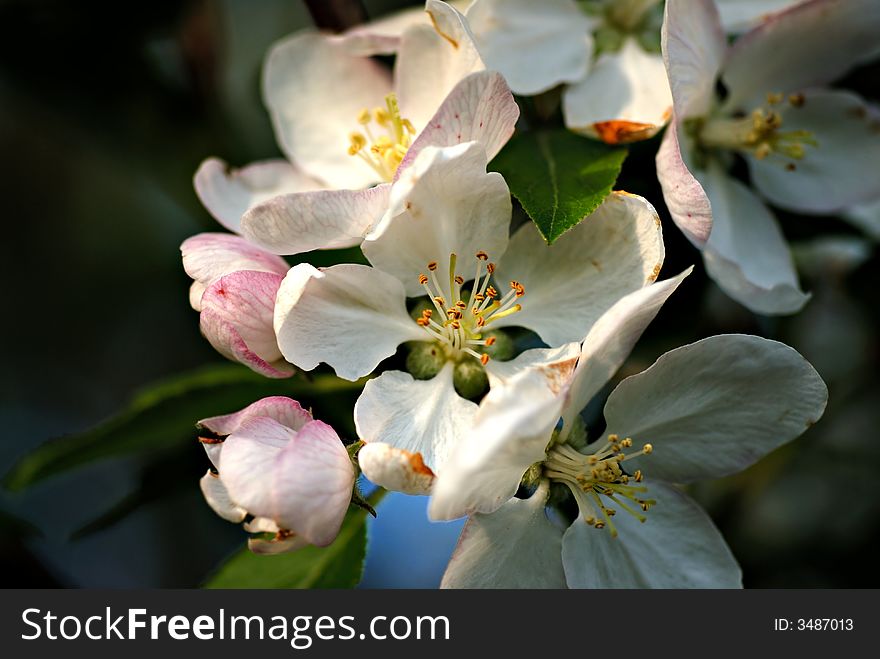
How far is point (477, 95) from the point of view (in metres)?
0.87

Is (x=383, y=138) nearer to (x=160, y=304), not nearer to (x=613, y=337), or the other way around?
(x=613, y=337)

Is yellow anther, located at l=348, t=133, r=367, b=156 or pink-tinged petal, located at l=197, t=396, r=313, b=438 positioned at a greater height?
yellow anther, located at l=348, t=133, r=367, b=156

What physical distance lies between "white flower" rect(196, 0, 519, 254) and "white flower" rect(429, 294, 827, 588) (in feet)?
0.71

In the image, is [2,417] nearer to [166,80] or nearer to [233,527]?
[233,527]

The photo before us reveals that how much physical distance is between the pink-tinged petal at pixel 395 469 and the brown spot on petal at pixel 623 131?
15.7 inches

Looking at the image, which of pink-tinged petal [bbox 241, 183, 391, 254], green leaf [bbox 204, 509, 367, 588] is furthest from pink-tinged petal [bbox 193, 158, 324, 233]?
green leaf [bbox 204, 509, 367, 588]

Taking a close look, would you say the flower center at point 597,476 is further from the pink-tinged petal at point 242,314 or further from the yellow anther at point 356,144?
the yellow anther at point 356,144

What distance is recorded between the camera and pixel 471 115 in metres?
0.87

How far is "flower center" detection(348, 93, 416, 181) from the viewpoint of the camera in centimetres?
110

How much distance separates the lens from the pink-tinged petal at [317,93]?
1.21 meters

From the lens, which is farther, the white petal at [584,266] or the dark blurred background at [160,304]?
the dark blurred background at [160,304]

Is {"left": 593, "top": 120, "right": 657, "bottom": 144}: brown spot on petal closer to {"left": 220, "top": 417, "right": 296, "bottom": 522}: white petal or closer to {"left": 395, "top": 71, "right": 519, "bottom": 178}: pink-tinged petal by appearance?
{"left": 395, "top": 71, "right": 519, "bottom": 178}: pink-tinged petal

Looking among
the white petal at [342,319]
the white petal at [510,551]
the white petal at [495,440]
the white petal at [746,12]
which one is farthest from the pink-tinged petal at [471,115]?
the white petal at [746,12]

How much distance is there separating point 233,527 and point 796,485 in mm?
1043
